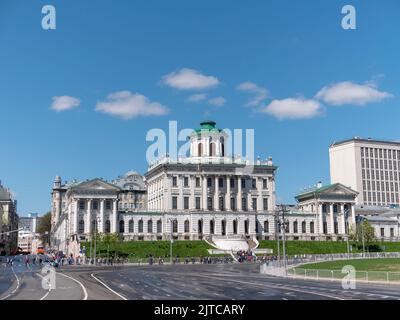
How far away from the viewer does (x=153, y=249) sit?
117 metres

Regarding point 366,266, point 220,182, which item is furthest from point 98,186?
point 366,266

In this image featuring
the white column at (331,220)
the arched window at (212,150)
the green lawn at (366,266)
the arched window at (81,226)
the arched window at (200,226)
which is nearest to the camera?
the green lawn at (366,266)

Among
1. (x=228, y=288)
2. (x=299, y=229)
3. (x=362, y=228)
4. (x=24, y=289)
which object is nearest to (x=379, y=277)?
(x=228, y=288)

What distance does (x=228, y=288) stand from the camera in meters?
46.8

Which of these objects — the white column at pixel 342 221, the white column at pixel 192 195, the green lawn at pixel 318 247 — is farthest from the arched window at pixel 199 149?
the white column at pixel 342 221

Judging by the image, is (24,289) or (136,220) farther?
(136,220)

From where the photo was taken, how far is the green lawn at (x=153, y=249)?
113 metres

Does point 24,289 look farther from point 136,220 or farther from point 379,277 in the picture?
point 136,220

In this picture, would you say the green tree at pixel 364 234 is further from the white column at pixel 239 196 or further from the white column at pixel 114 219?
the white column at pixel 114 219

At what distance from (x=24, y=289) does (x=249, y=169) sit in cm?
10065

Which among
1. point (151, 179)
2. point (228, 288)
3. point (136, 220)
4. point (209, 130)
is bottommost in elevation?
point (228, 288)

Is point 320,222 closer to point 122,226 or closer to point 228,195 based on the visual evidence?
point 228,195

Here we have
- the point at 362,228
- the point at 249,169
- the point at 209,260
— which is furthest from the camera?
the point at 249,169
